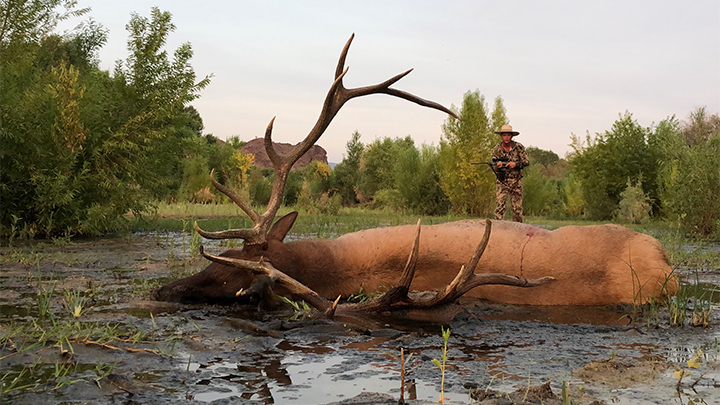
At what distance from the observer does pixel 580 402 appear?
282 cm

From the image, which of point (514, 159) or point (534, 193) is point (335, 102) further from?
point (534, 193)

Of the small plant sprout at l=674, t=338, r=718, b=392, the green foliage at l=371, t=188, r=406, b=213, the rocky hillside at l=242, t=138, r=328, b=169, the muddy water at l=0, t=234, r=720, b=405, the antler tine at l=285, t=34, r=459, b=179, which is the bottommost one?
the muddy water at l=0, t=234, r=720, b=405

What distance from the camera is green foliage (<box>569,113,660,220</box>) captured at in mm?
27312

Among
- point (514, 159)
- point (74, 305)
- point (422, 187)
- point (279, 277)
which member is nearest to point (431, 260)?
point (279, 277)

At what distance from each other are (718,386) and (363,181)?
35.5 meters

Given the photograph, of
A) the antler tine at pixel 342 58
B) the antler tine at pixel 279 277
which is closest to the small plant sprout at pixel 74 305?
the antler tine at pixel 279 277

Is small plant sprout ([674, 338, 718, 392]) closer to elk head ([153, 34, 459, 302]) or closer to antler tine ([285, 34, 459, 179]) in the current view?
elk head ([153, 34, 459, 302])

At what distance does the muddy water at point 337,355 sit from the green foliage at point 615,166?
2329cm

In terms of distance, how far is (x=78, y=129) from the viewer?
429 inches

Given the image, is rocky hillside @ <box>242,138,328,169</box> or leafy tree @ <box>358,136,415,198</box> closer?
leafy tree @ <box>358,136,415,198</box>

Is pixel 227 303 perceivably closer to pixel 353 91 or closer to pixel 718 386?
pixel 353 91

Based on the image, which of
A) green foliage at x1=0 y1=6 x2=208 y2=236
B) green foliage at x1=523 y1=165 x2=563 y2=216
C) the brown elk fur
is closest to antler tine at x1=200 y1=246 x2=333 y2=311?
the brown elk fur

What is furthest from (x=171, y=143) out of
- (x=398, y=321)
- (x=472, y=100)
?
(x=472, y=100)

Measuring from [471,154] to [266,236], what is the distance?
22423 mm
